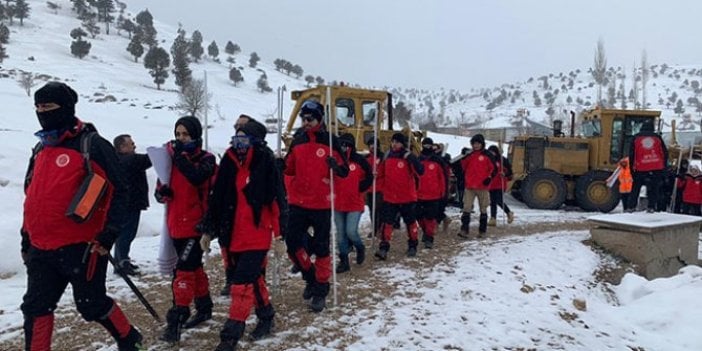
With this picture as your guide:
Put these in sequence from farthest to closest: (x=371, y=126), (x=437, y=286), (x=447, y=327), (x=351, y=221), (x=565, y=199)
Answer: (x=565, y=199) < (x=371, y=126) < (x=351, y=221) < (x=437, y=286) < (x=447, y=327)

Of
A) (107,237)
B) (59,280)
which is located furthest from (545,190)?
(59,280)

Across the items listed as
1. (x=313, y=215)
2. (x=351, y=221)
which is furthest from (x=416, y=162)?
(x=313, y=215)

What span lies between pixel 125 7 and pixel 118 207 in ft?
286

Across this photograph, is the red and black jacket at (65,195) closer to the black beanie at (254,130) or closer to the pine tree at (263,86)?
the black beanie at (254,130)

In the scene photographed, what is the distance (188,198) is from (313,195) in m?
1.24

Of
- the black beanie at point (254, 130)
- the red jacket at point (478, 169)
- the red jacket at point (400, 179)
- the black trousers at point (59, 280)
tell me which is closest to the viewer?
the black trousers at point (59, 280)

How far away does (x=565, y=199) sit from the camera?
14.5 meters

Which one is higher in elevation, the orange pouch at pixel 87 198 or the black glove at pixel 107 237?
the orange pouch at pixel 87 198

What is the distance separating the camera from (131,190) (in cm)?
644

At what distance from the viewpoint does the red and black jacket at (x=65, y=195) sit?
340 cm

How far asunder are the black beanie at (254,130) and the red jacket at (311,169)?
3.24 feet

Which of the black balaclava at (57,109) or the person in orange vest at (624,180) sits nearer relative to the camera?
the black balaclava at (57,109)

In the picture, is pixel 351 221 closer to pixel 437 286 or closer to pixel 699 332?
pixel 437 286

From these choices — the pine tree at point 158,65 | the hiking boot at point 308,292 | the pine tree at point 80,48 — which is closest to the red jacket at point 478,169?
the hiking boot at point 308,292
